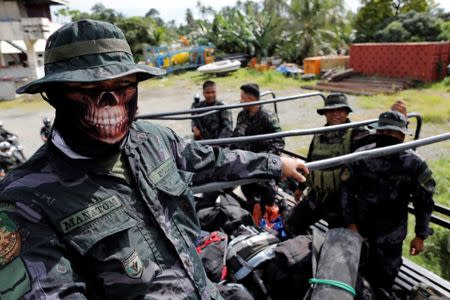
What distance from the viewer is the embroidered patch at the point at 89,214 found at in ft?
3.43

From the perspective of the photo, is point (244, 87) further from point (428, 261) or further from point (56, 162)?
point (56, 162)

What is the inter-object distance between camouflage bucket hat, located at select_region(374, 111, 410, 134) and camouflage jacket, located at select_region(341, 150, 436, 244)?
0.17 metres

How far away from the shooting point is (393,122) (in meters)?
2.51

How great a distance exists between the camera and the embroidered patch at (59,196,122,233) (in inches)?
41.1

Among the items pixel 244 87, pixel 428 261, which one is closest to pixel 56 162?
pixel 244 87

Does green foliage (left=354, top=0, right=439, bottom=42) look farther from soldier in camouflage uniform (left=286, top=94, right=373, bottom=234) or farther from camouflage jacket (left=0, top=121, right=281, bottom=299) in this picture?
camouflage jacket (left=0, top=121, right=281, bottom=299)

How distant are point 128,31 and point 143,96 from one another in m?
14.5

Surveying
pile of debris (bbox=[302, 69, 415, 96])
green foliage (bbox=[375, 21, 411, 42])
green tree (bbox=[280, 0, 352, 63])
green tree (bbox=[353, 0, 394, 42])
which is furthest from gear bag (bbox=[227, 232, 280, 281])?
green tree (bbox=[353, 0, 394, 42])

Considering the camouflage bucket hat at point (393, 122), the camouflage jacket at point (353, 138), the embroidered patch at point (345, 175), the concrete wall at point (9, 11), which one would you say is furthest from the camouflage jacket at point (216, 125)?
the concrete wall at point (9, 11)

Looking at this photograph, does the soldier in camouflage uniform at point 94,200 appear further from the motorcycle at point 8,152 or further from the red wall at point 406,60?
the red wall at point 406,60

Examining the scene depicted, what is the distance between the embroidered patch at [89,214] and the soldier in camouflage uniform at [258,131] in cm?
239

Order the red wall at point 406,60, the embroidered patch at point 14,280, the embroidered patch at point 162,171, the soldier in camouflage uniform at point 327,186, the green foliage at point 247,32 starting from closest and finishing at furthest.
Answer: the embroidered patch at point 14,280
the embroidered patch at point 162,171
the soldier in camouflage uniform at point 327,186
the red wall at point 406,60
the green foliage at point 247,32

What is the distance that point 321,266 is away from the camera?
1928mm

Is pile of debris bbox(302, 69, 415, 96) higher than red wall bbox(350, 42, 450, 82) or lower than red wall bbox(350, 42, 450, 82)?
lower
